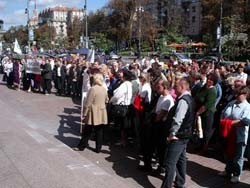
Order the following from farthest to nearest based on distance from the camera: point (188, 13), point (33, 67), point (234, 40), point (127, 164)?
point (188, 13) < point (234, 40) < point (33, 67) < point (127, 164)

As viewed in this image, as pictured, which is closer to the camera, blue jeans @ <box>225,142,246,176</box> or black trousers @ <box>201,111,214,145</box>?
blue jeans @ <box>225,142,246,176</box>

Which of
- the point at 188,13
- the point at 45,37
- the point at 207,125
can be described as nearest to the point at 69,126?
the point at 207,125

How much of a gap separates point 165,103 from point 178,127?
1035 millimetres

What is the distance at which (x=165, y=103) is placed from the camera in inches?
293

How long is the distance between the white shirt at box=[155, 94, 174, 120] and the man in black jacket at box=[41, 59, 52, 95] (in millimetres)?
13431

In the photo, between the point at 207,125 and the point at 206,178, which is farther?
the point at 207,125

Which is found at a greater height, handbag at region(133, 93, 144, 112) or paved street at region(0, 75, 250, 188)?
handbag at region(133, 93, 144, 112)

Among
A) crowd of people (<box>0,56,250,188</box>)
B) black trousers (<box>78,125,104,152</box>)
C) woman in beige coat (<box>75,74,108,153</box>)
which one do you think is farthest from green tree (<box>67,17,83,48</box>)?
woman in beige coat (<box>75,74,108,153</box>)

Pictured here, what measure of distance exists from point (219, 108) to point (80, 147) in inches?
125

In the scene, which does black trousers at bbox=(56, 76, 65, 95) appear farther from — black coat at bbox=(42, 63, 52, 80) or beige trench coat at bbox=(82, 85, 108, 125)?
beige trench coat at bbox=(82, 85, 108, 125)

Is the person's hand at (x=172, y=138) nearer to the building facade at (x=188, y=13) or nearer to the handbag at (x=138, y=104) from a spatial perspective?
the handbag at (x=138, y=104)

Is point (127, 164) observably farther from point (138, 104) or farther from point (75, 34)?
point (75, 34)

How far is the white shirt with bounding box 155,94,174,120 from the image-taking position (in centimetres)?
739

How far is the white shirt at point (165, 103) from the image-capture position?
739cm
